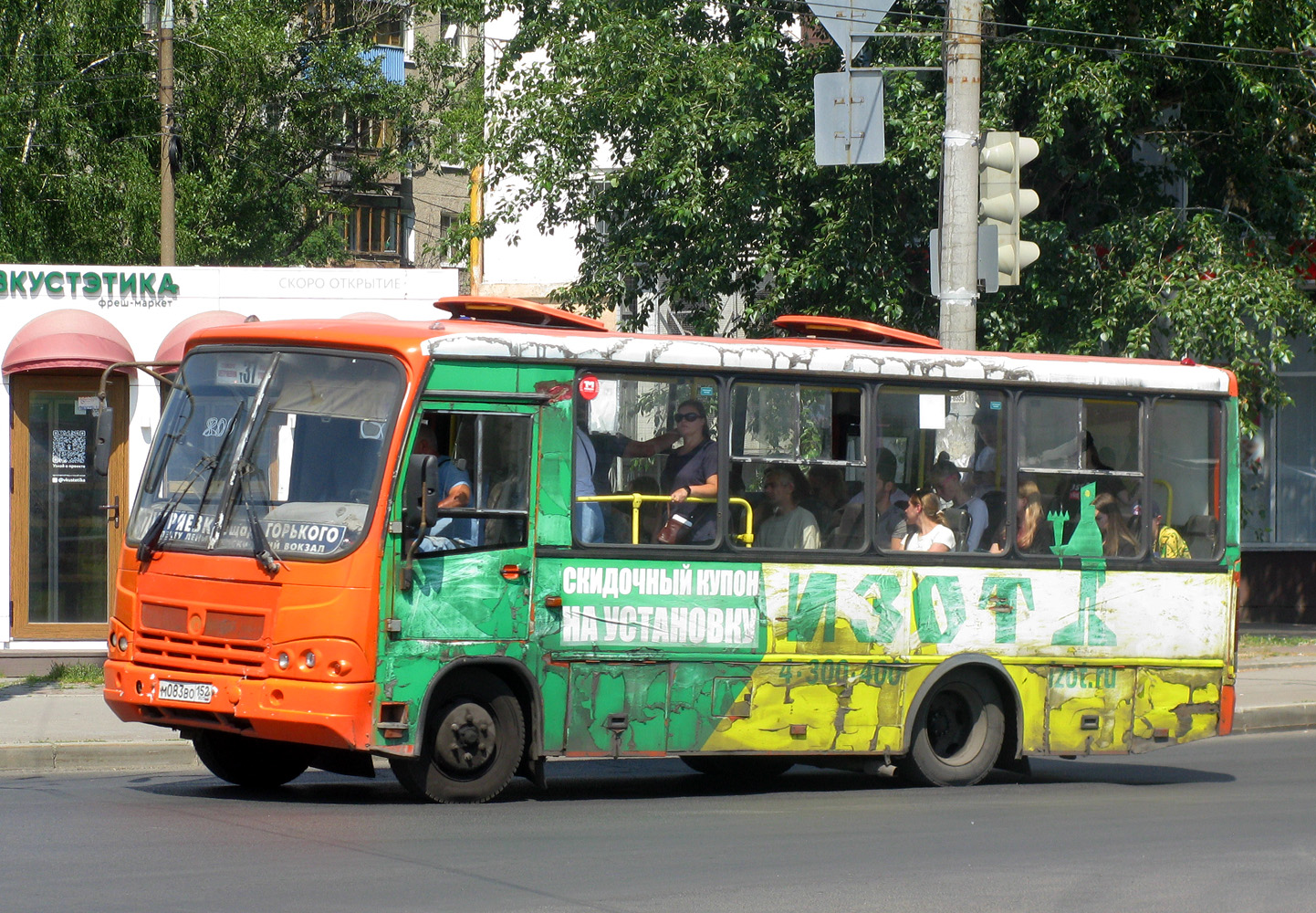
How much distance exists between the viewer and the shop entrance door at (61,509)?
54.5ft

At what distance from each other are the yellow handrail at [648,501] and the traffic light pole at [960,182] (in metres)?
3.58

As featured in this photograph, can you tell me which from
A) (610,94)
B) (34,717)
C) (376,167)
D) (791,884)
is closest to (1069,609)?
(791,884)

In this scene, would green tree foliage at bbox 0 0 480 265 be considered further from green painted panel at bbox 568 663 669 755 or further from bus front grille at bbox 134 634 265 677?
bus front grille at bbox 134 634 265 677

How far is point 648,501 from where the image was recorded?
33.6 feet

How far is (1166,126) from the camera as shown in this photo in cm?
1958

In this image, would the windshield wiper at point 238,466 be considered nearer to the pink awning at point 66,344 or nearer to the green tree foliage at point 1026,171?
Answer: the pink awning at point 66,344

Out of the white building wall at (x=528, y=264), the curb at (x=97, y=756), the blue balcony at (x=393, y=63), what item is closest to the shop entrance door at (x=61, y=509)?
the curb at (x=97, y=756)

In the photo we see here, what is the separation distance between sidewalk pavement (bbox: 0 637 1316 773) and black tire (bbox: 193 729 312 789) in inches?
54.0

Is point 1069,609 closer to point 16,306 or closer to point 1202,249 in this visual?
point 1202,249

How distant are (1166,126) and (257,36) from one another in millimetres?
20389

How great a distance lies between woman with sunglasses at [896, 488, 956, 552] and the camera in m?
11.1

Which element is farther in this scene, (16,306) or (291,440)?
(16,306)

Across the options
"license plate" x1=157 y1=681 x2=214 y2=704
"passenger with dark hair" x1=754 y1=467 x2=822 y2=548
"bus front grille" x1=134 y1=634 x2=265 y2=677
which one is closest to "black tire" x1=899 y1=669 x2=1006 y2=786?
"passenger with dark hair" x1=754 y1=467 x2=822 y2=548

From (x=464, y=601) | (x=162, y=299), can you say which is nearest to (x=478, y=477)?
(x=464, y=601)
